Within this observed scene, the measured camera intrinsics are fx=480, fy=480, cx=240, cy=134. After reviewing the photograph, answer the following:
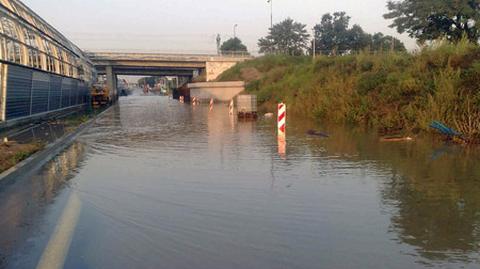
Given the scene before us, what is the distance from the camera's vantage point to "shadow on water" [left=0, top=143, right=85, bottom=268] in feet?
18.3

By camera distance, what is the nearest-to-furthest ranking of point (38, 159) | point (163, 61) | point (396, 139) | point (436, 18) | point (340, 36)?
1. point (38, 159)
2. point (396, 139)
3. point (436, 18)
4. point (163, 61)
5. point (340, 36)

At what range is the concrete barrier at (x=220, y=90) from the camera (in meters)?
58.9

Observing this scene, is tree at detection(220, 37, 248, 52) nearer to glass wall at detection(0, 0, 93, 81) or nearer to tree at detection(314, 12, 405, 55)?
tree at detection(314, 12, 405, 55)

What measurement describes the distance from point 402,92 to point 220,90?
42.9m

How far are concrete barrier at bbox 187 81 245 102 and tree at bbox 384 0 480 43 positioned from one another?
1944 cm

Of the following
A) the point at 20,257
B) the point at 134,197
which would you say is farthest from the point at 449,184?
the point at 20,257

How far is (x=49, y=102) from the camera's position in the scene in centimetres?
2673

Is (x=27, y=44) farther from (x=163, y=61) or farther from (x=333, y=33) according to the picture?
(x=333, y=33)

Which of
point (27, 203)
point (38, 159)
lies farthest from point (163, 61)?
point (27, 203)

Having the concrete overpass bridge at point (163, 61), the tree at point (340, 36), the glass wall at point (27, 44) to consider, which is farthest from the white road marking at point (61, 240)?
the tree at point (340, 36)

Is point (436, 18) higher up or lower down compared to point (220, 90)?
higher up

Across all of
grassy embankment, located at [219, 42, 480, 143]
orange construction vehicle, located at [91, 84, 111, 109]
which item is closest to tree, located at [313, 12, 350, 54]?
orange construction vehicle, located at [91, 84, 111, 109]

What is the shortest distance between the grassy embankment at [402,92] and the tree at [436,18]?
23361 mm

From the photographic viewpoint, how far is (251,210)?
23.4 ft
